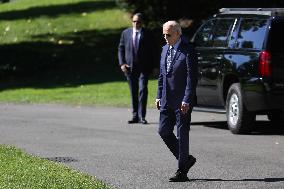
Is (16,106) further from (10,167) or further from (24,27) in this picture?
(24,27)

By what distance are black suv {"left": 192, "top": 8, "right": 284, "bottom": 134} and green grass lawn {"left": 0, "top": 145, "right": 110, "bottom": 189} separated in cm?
424

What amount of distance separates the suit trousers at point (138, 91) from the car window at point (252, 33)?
232 cm

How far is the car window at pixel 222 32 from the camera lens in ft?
51.9

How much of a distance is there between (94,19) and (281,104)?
2563cm

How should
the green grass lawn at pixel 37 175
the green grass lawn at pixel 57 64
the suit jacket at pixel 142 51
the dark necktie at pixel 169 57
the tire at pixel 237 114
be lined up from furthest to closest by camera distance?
the suit jacket at pixel 142 51 < the tire at pixel 237 114 < the green grass lawn at pixel 57 64 < the dark necktie at pixel 169 57 < the green grass lawn at pixel 37 175

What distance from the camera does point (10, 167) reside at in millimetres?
10750

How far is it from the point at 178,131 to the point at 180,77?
600 mm

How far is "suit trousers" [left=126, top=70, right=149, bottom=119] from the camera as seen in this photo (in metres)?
16.9

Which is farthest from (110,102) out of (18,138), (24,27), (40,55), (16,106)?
(24,27)

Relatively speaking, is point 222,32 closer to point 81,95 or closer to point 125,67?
point 125,67

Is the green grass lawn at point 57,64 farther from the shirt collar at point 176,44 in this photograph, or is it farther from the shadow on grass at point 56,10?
the shirt collar at point 176,44

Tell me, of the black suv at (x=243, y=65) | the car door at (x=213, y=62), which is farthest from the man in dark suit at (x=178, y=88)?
the car door at (x=213, y=62)

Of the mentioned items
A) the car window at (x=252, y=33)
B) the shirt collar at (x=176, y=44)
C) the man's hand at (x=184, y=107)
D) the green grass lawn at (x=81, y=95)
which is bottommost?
the green grass lawn at (x=81, y=95)

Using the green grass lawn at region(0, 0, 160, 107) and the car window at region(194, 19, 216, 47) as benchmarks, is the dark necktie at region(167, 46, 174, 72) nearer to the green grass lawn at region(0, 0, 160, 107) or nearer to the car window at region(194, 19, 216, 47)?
the car window at region(194, 19, 216, 47)
